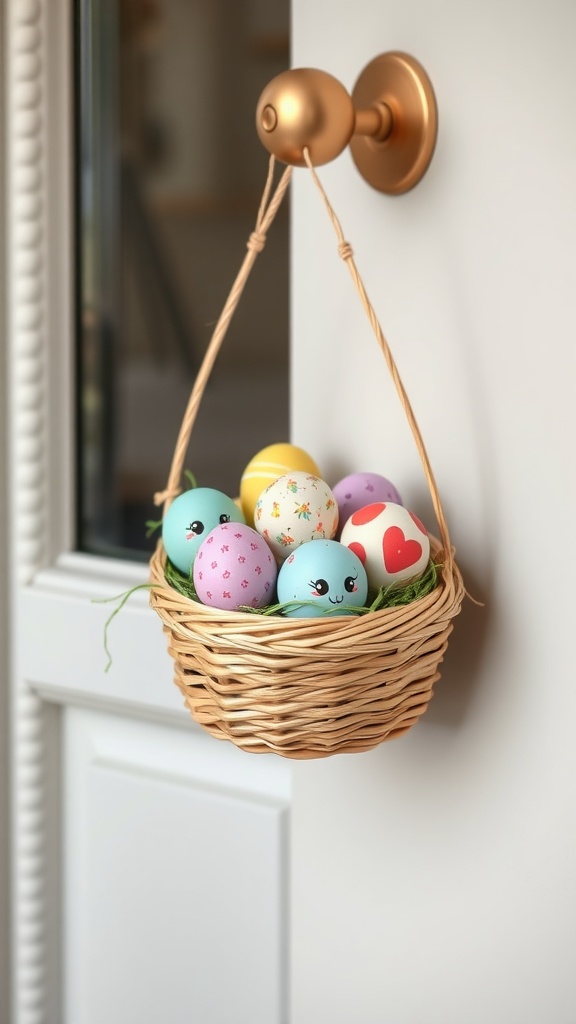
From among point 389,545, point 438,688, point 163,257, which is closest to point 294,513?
point 389,545

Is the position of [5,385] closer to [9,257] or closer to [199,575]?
[9,257]

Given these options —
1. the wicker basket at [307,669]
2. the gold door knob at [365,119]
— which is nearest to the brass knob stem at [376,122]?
the gold door knob at [365,119]

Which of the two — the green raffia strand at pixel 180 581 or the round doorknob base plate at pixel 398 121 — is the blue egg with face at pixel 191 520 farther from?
the round doorknob base plate at pixel 398 121

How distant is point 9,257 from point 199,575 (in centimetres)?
46

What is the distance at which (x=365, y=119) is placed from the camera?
0.61 m

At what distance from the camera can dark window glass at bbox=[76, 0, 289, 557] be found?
2.93 feet

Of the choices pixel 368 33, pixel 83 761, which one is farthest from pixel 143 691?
pixel 368 33

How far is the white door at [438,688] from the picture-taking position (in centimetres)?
60

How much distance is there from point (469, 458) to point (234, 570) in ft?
0.59

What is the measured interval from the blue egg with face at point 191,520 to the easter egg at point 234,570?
0.12 ft

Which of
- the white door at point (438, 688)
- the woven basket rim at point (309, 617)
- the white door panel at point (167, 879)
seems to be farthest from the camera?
the white door panel at point (167, 879)

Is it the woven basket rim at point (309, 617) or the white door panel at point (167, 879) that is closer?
the woven basket rim at point (309, 617)

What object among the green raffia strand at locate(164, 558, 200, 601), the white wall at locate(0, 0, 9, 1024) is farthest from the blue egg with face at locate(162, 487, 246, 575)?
the white wall at locate(0, 0, 9, 1024)

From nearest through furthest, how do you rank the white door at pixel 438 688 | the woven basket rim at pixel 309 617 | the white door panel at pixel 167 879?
the woven basket rim at pixel 309 617 < the white door at pixel 438 688 < the white door panel at pixel 167 879
